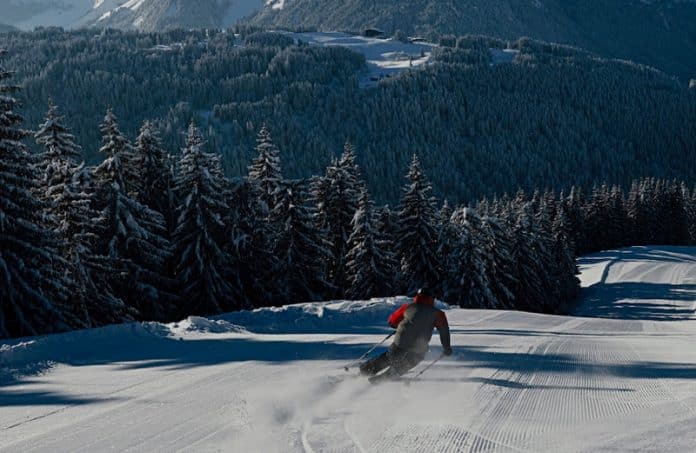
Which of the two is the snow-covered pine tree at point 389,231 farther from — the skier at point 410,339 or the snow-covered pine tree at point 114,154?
the skier at point 410,339

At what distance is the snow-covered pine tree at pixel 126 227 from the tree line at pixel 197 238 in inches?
2.3

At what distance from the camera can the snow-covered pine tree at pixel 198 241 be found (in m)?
26.7

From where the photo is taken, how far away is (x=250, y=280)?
2980 cm

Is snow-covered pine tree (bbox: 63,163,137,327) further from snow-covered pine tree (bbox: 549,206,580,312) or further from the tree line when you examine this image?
snow-covered pine tree (bbox: 549,206,580,312)

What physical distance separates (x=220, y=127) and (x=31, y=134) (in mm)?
176094

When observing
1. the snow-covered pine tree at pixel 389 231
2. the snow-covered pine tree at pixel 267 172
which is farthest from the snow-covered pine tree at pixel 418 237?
the snow-covered pine tree at pixel 267 172

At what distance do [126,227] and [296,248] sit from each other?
9.45 m

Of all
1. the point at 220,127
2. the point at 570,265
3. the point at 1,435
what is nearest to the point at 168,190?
the point at 1,435

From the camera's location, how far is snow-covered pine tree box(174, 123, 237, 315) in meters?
26.7

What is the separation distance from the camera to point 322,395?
6.78 meters

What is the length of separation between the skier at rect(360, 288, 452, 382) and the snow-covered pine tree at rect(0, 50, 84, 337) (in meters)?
12.1

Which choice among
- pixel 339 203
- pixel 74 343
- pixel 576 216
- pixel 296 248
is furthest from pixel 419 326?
pixel 576 216

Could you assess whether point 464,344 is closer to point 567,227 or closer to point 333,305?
point 333,305

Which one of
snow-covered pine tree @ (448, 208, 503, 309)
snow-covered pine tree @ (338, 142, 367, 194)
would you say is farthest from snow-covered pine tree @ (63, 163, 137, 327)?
snow-covered pine tree @ (448, 208, 503, 309)
